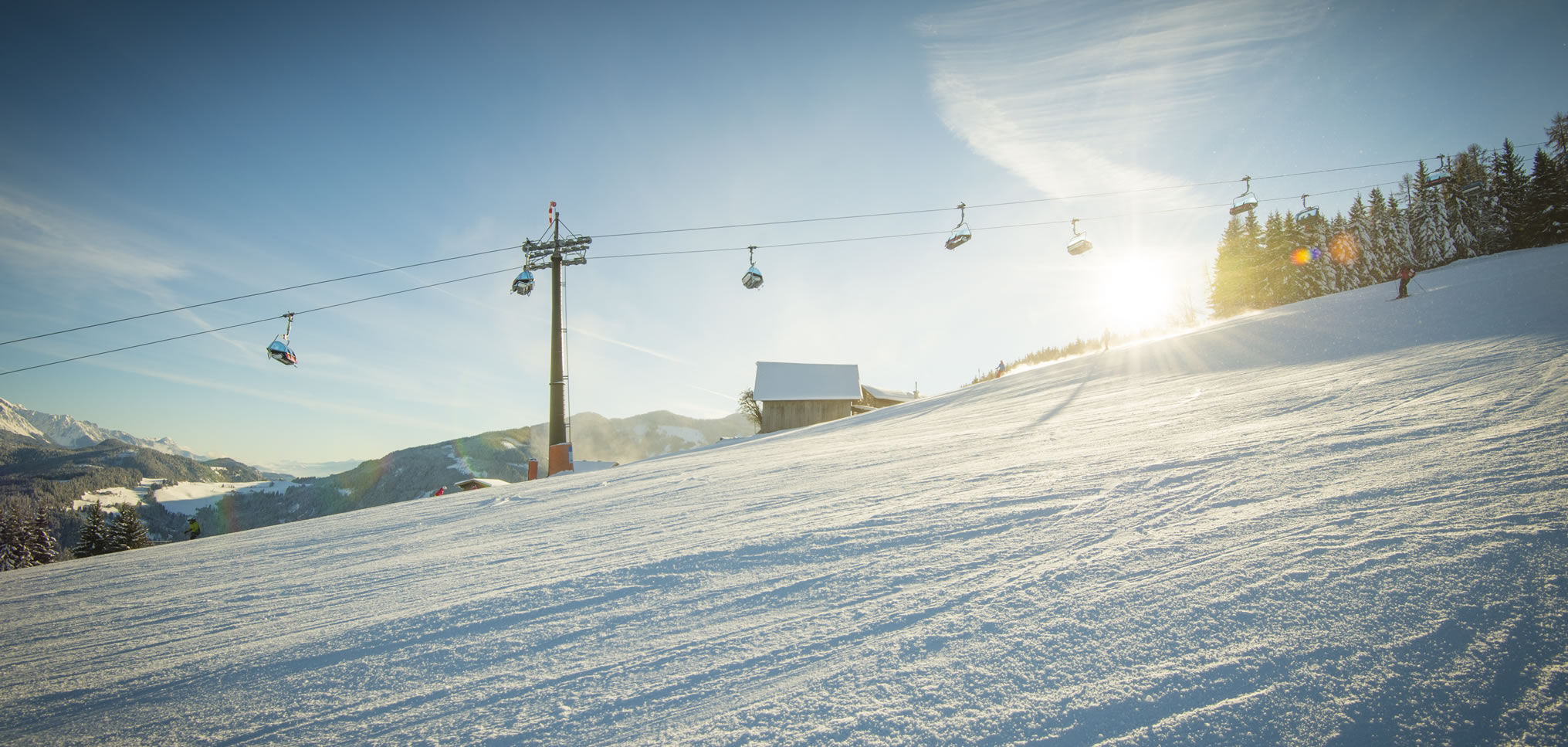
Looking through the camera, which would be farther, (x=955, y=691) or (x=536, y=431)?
(x=536, y=431)

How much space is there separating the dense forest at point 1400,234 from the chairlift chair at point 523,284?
41.4 meters

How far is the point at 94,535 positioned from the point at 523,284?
35734 millimetres

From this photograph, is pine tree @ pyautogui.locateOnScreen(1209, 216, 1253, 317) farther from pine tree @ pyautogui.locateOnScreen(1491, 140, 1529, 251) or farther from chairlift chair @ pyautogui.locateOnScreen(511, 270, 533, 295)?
chairlift chair @ pyautogui.locateOnScreen(511, 270, 533, 295)

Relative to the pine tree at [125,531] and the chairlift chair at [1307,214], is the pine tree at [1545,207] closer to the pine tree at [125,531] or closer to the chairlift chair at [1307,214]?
the chairlift chair at [1307,214]

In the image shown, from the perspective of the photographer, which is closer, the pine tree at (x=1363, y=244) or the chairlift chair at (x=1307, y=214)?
the chairlift chair at (x=1307, y=214)

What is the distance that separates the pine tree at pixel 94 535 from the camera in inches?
1141

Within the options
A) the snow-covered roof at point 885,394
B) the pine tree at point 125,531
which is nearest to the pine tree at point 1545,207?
the snow-covered roof at point 885,394

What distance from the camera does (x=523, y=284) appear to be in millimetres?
15219

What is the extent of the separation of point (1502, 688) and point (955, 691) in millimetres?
1408

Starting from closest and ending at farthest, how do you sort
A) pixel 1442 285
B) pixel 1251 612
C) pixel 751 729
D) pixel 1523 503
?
pixel 751 729 → pixel 1251 612 → pixel 1523 503 → pixel 1442 285

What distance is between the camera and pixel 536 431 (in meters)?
107

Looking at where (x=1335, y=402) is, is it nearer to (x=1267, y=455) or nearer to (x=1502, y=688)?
(x=1267, y=455)

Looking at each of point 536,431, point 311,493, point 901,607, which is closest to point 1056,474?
point 901,607

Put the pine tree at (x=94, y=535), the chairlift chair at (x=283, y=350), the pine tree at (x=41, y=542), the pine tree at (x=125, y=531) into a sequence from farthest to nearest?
the pine tree at (x=41, y=542) < the pine tree at (x=125, y=531) < the pine tree at (x=94, y=535) < the chairlift chair at (x=283, y=350)
